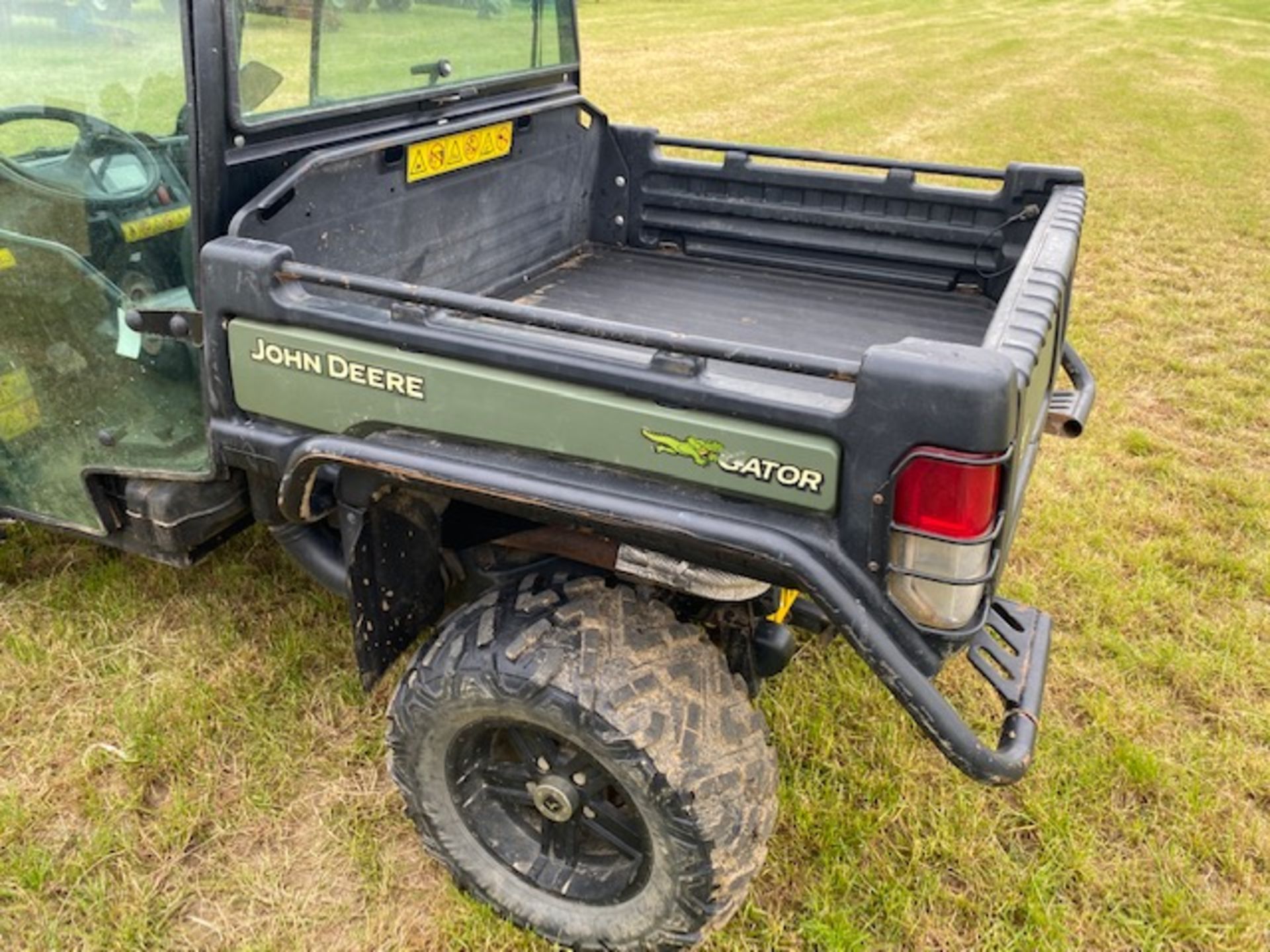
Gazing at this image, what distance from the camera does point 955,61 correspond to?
18047 millimetres

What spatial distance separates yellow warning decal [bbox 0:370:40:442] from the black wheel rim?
1309 millimetres

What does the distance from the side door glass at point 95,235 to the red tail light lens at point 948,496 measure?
151 cm

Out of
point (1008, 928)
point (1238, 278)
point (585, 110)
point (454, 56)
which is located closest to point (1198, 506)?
point (1008, 928)

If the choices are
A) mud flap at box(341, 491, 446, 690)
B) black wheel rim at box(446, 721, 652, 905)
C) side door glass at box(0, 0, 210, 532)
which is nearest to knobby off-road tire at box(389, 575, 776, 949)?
black wheel rim at box(446, 721, 652, 905)

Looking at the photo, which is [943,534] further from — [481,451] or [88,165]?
[88,165]

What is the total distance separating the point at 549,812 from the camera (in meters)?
Result: 2.18

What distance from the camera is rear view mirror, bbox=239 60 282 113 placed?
7.38 feet

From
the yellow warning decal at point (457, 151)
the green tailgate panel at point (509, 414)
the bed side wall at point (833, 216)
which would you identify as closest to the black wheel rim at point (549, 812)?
the green tailgate panel at point (509, 414)

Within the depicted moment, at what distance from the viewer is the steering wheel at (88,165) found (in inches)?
92.7

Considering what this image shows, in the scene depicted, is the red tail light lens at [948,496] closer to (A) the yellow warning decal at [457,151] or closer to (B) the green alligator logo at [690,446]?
(B) the green alligator logo at [690,446]

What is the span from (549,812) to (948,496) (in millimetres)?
1011

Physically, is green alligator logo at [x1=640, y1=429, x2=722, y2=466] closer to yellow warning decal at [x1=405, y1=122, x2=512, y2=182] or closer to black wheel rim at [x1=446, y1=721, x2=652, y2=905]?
black wheel rim at [x1=446, y1=721, x2=652, y2=905]

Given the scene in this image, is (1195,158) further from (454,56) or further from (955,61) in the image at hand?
(454,56)

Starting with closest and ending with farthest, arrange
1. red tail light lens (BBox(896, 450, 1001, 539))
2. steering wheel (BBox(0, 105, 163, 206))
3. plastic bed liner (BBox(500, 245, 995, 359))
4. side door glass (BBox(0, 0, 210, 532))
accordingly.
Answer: red tail light lens (BBox(896, 450, 1001, 539))
side door glass (BBox(0, 0, 210, 532))
steering wheel (BBox(0, 105, 163, 206))
plastic bed liner (BBox(500, 245, 995, 359))
